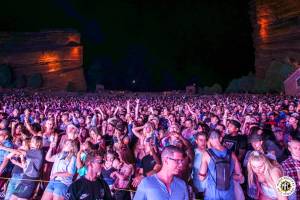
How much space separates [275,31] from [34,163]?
51479 millimetres

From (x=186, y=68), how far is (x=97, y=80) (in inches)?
Result: 756

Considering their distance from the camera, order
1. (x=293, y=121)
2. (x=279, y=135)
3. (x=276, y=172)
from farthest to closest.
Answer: (x=293, y=121) → (x=279, y=135) → (x=276, y=172)

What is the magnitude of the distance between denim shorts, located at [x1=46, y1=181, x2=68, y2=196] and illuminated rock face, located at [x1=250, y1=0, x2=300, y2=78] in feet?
138

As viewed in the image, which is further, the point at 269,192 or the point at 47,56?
the point at 47,56

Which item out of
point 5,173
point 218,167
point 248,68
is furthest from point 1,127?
point 248,68

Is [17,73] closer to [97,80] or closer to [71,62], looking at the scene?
[71,62]

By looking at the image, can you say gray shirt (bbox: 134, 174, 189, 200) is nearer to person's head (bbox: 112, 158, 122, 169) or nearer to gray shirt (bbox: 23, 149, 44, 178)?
person's head (bbox: 112, 158, 122, 169)

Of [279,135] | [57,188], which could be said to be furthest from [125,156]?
[279,135]

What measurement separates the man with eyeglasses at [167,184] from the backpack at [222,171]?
136 centimetres

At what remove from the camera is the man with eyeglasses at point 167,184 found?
12.7ft

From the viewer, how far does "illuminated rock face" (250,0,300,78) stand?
4869 cm

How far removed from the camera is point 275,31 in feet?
174

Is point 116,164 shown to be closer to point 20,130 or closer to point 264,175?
point 264,175

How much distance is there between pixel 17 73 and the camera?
58594 mm
